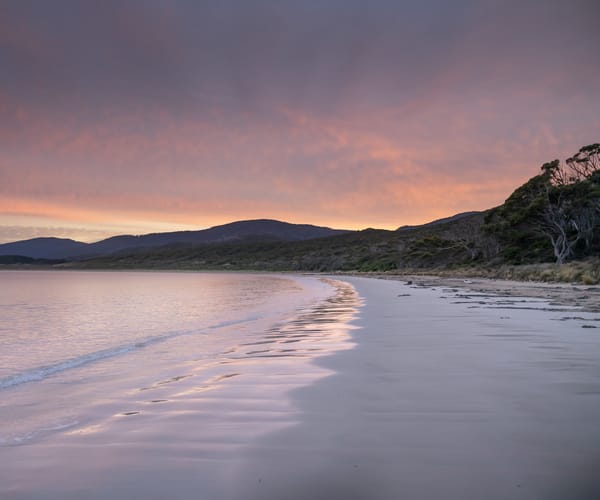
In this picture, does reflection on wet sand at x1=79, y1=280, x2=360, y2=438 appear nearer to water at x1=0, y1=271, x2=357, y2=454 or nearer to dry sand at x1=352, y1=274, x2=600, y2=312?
water at x1=0, y1=271, x2=357, y2=454

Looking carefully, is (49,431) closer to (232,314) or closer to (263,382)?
(263,382)

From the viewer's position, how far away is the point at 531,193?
4431 cm

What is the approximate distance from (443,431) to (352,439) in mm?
676

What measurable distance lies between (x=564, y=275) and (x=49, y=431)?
26.8 meters

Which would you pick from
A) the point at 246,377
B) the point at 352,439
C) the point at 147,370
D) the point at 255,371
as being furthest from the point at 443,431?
the point at 147,370

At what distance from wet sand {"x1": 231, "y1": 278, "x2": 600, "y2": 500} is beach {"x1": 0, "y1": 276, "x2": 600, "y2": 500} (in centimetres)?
1

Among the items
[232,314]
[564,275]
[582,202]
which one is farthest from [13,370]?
[582,202]

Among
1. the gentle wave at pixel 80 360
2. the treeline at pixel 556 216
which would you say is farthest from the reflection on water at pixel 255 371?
the treeline at pixel 556 216

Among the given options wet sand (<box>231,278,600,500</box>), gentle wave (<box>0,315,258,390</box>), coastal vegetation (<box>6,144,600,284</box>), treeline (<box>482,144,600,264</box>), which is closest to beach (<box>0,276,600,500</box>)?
wet sand (<box>231,278,600,500</box>)

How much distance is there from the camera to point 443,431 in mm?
3225

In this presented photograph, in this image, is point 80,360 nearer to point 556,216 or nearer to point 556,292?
point 556,292

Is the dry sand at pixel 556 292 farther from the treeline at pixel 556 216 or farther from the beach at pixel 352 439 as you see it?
the treeline at pixel 556 216

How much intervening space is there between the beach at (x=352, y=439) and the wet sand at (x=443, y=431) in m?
0.01

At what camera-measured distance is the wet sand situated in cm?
243
